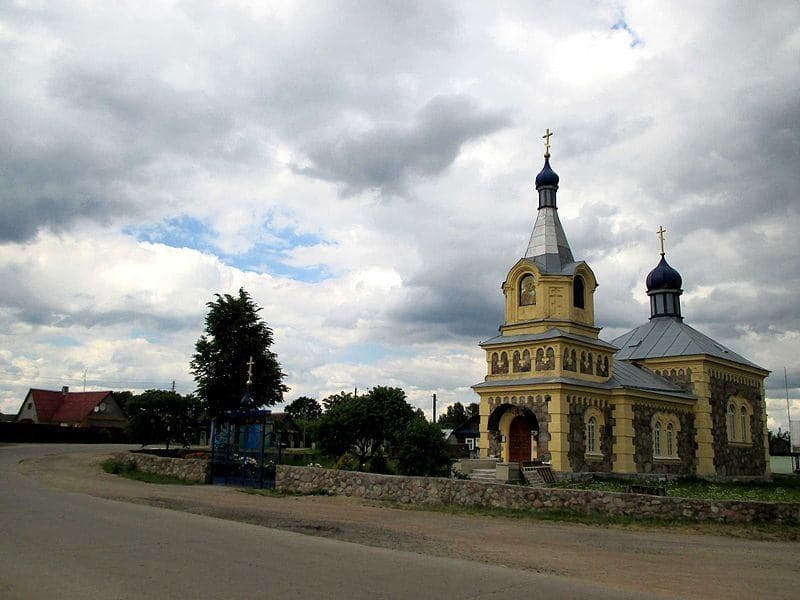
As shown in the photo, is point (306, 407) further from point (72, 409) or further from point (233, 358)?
point (233, 358)

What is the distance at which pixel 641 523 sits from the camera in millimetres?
13922

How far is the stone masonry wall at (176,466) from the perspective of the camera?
74.6ft

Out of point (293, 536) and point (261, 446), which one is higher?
point (261, 446)

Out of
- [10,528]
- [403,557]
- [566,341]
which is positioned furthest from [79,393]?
[403,557]

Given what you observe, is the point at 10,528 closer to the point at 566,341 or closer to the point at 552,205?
the point at 566,341

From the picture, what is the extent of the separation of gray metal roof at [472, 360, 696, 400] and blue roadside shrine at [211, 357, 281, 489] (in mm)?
10192

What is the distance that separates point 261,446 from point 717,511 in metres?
13.0

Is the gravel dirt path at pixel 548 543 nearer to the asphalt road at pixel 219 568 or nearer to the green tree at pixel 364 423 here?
the asphalt road at pixel 219 568

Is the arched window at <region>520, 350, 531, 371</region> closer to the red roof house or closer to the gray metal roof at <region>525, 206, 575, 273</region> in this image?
the gray metal roof at <region>525, 206, 575, 273</region>

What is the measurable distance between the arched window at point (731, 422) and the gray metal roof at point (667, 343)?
256cm

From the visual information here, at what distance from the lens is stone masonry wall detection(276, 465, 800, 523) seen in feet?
44.3

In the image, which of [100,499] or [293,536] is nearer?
[293,536]

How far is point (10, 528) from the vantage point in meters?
11.1

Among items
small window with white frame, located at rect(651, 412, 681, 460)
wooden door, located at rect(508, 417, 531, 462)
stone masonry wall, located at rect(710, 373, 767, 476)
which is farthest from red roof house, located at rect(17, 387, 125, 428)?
stone masonry wall, located at rect(710, 373, 767, 476)
